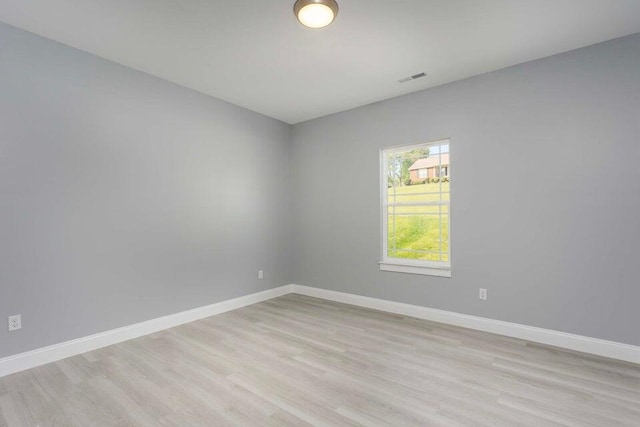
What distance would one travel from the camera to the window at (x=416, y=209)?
3689mm

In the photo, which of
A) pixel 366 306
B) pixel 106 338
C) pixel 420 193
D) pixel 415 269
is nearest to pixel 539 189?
pixel 420 193

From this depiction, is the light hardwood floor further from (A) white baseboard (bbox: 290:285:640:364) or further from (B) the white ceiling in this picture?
(B) the white ceiling

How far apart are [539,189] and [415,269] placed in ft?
5.08

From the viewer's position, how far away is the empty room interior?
7.25ft

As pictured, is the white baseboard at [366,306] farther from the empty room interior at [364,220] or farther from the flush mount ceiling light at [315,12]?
the flush mount ceiling light at [315,12]

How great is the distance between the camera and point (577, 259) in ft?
9.31

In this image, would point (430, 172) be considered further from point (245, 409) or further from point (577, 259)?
point (245, 409)

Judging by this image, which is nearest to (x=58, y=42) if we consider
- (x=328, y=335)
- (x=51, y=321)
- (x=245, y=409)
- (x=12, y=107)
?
(x=12, y=107)

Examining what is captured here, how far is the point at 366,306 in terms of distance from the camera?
418cm

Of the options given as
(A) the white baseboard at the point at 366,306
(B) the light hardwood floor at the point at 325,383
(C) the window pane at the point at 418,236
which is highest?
(C) the window pane at the point at 418,236

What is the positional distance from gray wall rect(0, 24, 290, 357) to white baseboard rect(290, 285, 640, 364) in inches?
68.8

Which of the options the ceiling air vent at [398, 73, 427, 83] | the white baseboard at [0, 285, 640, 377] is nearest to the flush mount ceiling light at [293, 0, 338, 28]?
the ceiling air vent at [398, 73, 427, 83]

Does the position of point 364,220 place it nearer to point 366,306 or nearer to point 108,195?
point 366,306

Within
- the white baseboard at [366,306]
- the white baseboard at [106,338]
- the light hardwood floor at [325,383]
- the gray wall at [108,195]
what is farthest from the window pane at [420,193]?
the white baseboard at [106,338]
